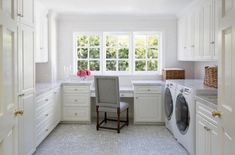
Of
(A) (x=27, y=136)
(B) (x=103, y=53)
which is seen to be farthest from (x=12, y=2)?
(B) (x=103, y=53)

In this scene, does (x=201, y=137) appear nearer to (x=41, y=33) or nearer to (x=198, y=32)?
(x=198, y=32)

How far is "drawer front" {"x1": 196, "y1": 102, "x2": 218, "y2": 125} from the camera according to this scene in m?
2.38

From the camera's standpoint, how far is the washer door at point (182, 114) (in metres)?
3.44

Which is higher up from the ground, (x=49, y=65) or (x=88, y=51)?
(x=88, y=51)

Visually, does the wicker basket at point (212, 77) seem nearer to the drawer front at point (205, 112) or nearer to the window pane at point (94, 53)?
the drawer front at point (205, 112)

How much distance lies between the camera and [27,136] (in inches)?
120

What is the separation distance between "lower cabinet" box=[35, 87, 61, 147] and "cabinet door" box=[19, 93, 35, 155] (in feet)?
0.81

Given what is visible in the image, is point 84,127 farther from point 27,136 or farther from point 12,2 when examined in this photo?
point 12,2

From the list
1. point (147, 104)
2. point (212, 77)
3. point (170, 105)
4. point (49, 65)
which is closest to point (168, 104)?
point (170, 105)

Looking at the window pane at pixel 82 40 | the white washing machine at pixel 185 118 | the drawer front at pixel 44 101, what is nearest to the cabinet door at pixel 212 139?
the white washing machine at pixel 185 118

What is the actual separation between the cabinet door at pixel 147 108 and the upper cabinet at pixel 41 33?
1.91 m

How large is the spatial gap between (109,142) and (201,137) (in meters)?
1.64

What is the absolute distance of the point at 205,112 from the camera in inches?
102

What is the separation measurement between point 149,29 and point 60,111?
2501 mm
